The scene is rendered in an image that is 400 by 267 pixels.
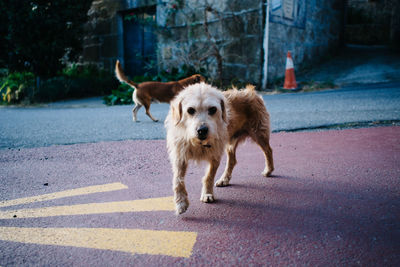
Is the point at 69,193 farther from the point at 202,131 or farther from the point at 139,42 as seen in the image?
the point at 139,42

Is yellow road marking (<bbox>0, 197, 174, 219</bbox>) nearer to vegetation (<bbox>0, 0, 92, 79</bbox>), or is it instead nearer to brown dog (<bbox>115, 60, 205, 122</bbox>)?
brown dog (<bbox>115, 60, 205, 122</bbox>)

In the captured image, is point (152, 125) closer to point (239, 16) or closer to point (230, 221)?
point (230, 221)

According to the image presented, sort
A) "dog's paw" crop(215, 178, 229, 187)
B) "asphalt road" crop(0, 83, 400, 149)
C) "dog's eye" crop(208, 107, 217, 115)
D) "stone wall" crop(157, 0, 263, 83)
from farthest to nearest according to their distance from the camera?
"stone wall" crop(157, 0, 263, 83) → "asphalt road" crop(0, 83, 400, 149) → "dog's paw" crop(215, 178, 229, 187) → "dog's eye" crop(208, 107, 217, 115)

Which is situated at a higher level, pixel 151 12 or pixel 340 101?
pixel 151 12

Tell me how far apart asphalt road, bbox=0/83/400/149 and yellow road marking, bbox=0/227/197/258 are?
2.94m

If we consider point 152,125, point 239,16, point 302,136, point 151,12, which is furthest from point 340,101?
point 151,12

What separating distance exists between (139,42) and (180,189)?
13.1m

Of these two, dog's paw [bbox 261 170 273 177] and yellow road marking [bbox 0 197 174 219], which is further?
dog's paw [bbox 261 170 273 177]

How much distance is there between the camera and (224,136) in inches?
113

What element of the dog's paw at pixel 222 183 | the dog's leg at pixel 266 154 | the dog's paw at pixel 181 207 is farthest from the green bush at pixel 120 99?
the dog's paw at pixel 181 207

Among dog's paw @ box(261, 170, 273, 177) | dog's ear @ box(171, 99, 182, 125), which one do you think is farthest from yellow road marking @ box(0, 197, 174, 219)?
dog's paw @ box(261, 170, 273, 177)

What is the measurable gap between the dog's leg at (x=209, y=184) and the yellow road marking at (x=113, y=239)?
577 millimetres

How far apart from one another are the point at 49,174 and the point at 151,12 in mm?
11736

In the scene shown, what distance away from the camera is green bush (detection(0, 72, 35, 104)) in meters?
10.4
